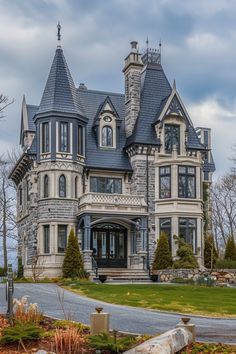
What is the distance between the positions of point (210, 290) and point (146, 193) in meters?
12.8

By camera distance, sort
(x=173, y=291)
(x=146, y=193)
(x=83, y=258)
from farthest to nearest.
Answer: (x=146, y=193)
(x=83, y=258)
(x=173, y=291)

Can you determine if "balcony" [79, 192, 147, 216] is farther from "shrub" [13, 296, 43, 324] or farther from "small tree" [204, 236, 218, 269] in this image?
"shrub" [13, 296, 43, 324]

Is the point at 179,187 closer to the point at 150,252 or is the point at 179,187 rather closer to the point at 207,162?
the point at 150,252

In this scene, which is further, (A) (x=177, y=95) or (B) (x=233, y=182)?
(B) (x=233, y=182)

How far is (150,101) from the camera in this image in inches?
1519

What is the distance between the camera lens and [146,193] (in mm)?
36094

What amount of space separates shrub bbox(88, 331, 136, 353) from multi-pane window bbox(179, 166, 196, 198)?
88.8ft

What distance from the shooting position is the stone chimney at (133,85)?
37719mm

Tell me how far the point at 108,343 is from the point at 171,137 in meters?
28.9

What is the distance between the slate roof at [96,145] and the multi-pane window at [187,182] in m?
3.33

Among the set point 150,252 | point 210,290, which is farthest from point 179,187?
point 210,290

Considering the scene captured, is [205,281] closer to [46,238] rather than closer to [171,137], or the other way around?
[46,238]

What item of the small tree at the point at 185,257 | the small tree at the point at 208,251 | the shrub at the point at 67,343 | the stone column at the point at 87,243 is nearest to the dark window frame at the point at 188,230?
the small tree at the point at 185,257

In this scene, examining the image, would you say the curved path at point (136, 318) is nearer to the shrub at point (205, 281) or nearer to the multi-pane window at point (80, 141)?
the shrub at point (205, 281)
